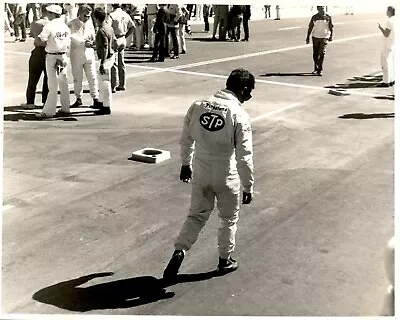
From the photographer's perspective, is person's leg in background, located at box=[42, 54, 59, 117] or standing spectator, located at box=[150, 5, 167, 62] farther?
standing spectator, located at box=[150, 5, 167, 62]

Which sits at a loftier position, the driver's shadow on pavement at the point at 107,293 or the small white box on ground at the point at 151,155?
the small white box on ground at the point at 151,155

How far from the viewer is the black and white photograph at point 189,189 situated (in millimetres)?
3748

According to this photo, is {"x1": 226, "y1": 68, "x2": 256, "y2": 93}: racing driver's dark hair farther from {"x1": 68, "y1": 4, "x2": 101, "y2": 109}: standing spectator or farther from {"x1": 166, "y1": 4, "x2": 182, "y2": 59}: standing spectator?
{"x1": 166, "y1": 4, "x2": 182, "y2": 59}: standing spectator

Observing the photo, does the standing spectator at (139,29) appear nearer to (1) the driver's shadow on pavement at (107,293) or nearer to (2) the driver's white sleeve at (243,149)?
(2) the driver's white sleeve at (243,149)

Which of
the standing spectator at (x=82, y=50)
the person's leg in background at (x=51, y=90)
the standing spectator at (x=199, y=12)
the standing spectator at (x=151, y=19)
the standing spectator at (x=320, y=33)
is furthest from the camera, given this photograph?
the standing spectator at (x=199, y=12)

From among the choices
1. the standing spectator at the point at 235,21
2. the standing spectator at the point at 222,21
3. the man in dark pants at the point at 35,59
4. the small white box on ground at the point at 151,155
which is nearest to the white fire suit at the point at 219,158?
the small white box on ground at the point at 151,155

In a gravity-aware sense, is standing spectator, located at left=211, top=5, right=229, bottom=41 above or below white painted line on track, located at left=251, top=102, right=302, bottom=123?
above

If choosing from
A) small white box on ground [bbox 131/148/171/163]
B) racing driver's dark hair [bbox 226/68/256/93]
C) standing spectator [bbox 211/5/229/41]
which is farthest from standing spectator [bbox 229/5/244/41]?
racing driver's dark hair [bbox 226/68/256/93]

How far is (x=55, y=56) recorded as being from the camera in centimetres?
728

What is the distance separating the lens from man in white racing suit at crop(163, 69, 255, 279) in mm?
3748

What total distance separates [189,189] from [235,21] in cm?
965

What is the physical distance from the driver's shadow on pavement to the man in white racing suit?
0.12 metres

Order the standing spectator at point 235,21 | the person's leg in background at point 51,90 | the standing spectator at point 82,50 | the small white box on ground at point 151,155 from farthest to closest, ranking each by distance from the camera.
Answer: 1. the standing spectator at point 235,21
2. the standing spectator at point 82,50
3. the person's leg in background at point 51,90
4. the small white box on ground at point 151,155

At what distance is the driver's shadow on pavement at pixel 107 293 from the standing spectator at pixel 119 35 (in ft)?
16.8
